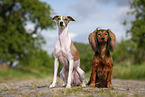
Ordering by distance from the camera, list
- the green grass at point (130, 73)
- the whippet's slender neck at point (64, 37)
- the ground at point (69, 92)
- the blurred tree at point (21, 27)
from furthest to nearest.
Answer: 1. the blurred tree at point (21, 27)
2. the green grass at point (130, 73)
3. the whippet's slender neck at point (64, 37)
4. the ground at point (69, 92)

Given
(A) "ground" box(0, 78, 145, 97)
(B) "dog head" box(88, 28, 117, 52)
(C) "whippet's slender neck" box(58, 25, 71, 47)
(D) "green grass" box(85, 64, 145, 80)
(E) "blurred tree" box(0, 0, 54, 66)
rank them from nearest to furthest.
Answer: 1. (A) "ground" box(0, 78, 145, 97)
2. (C) "whippet's slender neck" box(58, 25, 71, 47)
3. (B) "dog head" box(88, 28, 117, 52)
4. (D) "green grass" box(85, 64, 145, 80)
5. (E) "blurred tree" box(0, 0, 54, 66)

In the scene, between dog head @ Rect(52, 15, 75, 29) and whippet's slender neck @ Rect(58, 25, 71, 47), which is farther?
whippet's slender neck @ Rect(58, 25, 71, 47)

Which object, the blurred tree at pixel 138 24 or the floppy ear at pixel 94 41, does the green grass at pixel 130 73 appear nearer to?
the blurred tree at pixel 138 24

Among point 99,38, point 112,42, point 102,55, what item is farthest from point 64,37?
point 112,42

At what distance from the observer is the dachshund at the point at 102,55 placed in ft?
18.2

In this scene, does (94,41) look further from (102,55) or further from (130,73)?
(130,73)

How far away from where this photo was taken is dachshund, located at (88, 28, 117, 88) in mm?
5555

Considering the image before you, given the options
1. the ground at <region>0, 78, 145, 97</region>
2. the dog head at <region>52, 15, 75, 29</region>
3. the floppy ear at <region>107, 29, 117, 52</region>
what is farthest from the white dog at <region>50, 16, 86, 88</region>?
the floppy ear at <region>107, 29, 117, 52</region>

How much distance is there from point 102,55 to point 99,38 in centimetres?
52

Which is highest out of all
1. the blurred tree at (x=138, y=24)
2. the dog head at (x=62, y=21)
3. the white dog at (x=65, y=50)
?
the blurred tree at (x=138, y=24)

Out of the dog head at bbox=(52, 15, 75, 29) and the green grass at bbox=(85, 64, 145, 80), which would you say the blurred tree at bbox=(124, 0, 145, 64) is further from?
the dog head at bbox=(52, 15, 75, 29)

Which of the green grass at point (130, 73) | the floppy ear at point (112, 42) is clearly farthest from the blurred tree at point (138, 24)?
the floppy ear at point (112, 42)

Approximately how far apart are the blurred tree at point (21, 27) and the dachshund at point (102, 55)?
18357mm

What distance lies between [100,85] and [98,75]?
0.34 metres
